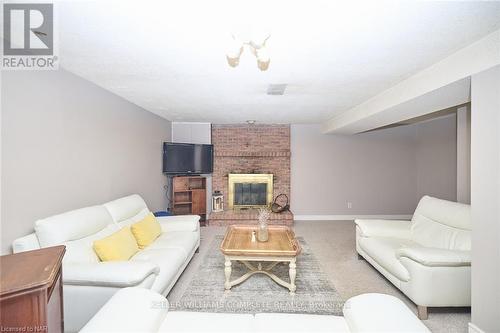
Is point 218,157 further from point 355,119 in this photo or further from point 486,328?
point 486,328

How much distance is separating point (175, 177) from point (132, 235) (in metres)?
2.27

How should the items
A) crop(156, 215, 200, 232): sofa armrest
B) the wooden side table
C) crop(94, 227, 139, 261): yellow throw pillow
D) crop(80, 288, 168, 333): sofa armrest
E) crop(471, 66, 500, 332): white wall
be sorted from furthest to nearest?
crop(156, 215, 200, 232): sofa armrest
crop(94, 227, 139, 261): yellow throw pillow
crop(471, 66, 500, 332): white wall
crop(80, 288, 168, 333): sofa armrest
the wooden side table

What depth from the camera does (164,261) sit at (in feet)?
7.45

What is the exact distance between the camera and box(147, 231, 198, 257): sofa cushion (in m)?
2.68

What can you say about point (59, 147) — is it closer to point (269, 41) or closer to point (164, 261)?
point (164, 261)

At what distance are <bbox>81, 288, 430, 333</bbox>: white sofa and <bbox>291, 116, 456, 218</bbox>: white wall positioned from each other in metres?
4.33

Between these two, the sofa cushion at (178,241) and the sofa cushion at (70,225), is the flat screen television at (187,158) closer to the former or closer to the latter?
the sofa cushion at (178,241)

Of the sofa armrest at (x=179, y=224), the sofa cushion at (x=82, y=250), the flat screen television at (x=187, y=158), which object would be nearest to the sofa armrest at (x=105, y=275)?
the sofa cushion at (x=82, y=250)

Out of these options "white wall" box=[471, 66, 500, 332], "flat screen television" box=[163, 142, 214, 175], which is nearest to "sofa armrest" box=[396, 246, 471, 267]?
"white wall" box=[471, 66, 500, 332]

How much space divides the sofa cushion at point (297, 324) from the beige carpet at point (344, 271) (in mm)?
1276

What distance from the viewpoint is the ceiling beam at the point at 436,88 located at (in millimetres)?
1648

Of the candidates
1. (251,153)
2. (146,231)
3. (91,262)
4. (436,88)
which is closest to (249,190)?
(251,153)

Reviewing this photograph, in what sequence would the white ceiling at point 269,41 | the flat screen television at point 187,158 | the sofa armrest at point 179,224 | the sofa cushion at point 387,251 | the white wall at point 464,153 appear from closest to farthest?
the white ceiling at point 269,41
the sofa cushion at point 387,251
the white wall at point 464,153
the sofa armrest at point 179,224
the flat screen television at point 187,158

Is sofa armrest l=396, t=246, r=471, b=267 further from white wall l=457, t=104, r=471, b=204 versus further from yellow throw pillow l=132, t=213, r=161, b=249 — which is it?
yellow throw pillow l=132, t=213, r=161, b=249
